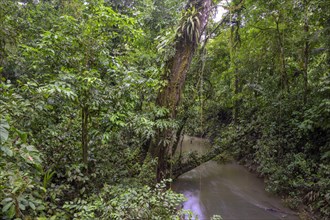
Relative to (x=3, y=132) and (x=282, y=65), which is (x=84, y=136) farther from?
(x=282, y=65)

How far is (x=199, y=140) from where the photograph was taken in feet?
32.1

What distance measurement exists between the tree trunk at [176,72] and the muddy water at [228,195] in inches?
56.3

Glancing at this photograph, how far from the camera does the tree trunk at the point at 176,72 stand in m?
3.92

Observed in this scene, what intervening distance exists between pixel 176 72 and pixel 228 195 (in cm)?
341

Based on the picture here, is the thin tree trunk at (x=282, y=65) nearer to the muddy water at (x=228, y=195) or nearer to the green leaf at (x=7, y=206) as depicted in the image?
the muddy water at (x=228, y=195)

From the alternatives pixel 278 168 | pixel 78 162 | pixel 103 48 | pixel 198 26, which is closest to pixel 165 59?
pixel 198 26

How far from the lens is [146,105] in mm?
4332

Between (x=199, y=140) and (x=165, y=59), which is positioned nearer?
(x=165, y=59)

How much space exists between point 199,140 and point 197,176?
10.6 feet

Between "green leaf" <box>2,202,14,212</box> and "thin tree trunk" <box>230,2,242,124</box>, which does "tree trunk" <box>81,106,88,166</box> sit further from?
"thin tree trunk" <box>230,2,242,124</box>

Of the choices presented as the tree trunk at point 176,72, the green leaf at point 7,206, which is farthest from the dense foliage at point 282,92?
the green leaf at point 7,206

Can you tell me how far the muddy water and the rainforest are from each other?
0.11 metres

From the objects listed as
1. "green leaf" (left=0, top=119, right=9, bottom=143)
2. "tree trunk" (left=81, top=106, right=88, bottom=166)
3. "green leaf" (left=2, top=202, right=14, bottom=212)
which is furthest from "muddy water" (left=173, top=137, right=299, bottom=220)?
"green leaf" (left=0, top=119, right=9, bottom=143)

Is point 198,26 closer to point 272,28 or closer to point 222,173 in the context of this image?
point 272,28
